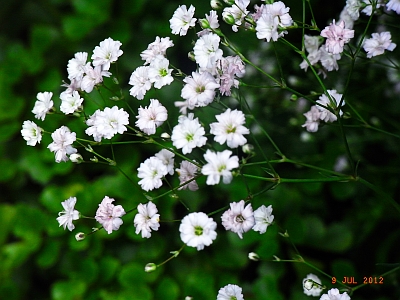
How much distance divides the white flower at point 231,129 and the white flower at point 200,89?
0.03 m

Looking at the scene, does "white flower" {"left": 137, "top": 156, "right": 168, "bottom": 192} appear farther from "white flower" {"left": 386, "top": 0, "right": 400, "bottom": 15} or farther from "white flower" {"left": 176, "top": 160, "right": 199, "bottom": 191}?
"white flower" {"left": 386, "top": 0, "right": 400, "bottom": 15}

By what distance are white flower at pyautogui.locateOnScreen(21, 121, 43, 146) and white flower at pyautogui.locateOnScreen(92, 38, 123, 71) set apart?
10 cm

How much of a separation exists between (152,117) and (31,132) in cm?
15

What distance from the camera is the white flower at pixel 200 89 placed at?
1.48 ft

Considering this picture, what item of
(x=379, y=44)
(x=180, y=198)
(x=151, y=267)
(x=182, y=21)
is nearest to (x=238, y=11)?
(x=182, y=21)

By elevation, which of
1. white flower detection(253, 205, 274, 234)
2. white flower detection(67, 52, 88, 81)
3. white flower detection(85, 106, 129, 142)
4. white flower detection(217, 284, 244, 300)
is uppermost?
white flower detection(67, 52, 88, 81)

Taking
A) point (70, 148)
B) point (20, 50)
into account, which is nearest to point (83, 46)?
point (20, 50)

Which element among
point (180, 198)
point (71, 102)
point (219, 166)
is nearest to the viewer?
point (219, 166)

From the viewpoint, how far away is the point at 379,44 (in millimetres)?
535

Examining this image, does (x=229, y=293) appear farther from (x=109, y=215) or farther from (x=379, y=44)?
Answer: (x=379, y=44)

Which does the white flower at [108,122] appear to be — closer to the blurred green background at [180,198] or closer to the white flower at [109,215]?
the white flower at [109,215]

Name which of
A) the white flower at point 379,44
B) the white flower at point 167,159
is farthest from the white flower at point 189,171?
the white flower at point 379,44

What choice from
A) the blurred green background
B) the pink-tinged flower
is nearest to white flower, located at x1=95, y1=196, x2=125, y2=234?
the pink-tinged flower

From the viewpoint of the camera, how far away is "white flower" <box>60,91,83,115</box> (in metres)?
0.51
